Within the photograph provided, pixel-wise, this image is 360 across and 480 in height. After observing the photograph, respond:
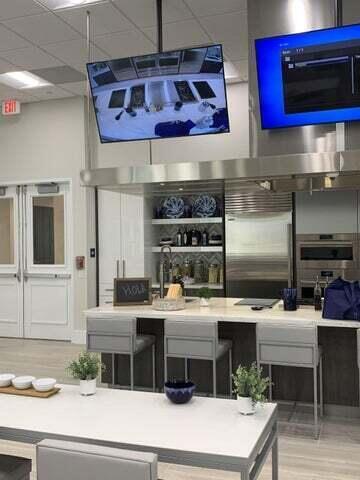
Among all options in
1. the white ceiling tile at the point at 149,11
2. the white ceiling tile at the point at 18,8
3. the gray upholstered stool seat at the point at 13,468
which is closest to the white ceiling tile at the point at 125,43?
the white ceiling tile at the point at 149,11

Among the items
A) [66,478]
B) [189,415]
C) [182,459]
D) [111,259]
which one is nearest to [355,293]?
[189,415]

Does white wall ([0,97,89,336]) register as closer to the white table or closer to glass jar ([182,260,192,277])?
glass jar ([182,260,192,277])

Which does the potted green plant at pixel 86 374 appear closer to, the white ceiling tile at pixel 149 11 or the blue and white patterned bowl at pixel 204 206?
the white ceiling tile at pixel 149 11

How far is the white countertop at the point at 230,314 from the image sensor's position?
13.4 feet

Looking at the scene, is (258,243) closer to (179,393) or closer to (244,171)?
(244,171)

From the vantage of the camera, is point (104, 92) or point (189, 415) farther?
point (104, 92)

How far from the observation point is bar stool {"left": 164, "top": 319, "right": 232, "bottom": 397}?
4242 mm

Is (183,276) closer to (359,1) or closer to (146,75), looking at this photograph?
(146,75)

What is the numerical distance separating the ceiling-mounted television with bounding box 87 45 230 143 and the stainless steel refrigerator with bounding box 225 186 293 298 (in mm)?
2324

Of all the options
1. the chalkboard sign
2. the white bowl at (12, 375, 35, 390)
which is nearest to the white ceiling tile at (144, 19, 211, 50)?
the chalkboard sign

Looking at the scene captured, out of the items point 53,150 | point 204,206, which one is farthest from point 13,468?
point 53,150

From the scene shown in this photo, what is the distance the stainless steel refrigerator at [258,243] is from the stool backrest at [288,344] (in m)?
2.45

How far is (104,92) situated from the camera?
434 centimetres

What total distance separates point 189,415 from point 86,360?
0.70 m
